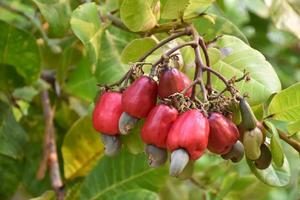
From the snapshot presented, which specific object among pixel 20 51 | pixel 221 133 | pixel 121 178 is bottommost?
pixel 121 178

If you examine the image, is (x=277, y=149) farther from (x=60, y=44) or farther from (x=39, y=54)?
(x=60, y=44)

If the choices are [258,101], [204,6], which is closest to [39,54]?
[204,6]

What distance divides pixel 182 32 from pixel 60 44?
690 millimetres

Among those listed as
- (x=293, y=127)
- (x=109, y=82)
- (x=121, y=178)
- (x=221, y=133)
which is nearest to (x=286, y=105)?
(x=293, y=127)

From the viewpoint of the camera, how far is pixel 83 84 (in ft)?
5.89

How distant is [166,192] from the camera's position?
1972 mm

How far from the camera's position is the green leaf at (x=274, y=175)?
122 centimetres

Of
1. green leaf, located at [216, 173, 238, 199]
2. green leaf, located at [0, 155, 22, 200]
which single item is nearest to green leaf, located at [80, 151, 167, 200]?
green leaf, located at [216, 173, 238, 199]

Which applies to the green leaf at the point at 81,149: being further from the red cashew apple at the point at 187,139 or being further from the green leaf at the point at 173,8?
A: the red cashew apple at the point at 187,139

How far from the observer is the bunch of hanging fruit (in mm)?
1001

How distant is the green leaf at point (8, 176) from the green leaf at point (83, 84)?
223mm

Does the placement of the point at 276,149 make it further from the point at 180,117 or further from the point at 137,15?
the point at 137,15

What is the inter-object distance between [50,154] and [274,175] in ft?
1.94

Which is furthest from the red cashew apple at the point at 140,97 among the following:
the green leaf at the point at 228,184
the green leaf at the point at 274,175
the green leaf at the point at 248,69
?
the green leaf at the point at 228,184
